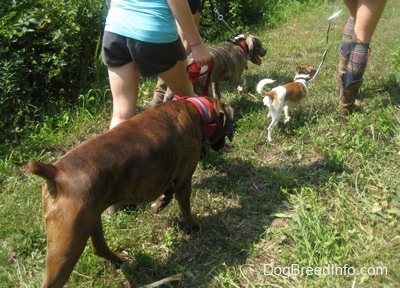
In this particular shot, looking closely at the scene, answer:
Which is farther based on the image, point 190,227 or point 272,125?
point 272,125

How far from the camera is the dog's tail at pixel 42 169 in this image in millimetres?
2266

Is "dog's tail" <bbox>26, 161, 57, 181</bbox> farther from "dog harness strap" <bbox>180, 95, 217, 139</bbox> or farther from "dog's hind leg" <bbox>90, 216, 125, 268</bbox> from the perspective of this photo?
"dog harness strap" <bbox>180, 95, 217, 139</bbox>

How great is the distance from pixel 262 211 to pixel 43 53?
3190mm

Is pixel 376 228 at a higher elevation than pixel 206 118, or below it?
below

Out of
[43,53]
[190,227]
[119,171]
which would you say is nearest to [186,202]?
[190,227]

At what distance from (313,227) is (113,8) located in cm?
216

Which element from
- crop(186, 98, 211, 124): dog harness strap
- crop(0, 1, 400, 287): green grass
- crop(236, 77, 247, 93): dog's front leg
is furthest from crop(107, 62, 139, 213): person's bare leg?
crop(236, 77, 247, 93): dog's front leg

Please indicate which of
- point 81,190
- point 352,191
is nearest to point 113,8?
point 81,190

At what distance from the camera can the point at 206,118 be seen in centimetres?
332

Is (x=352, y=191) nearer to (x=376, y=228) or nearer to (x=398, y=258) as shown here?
(x=376, y=228)

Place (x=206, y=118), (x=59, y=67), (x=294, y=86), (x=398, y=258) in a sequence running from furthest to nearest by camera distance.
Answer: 1. (x=59, y=67)
2. (x=294, y=86)
3. (x=206, y=118)
4. (x=398, y=258)

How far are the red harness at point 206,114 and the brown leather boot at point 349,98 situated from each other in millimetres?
2011

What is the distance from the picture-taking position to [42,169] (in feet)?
7.61

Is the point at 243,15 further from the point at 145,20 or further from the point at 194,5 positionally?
the point at 145,20
